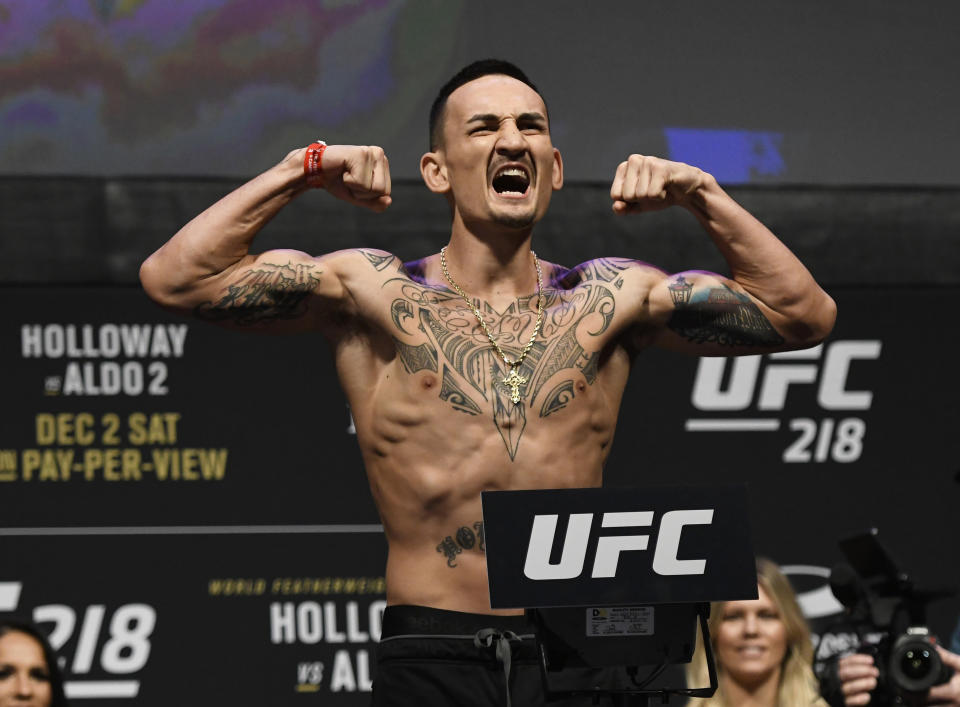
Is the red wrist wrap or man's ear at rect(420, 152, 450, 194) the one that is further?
man's ear at rect(420, 152, 450, 194)

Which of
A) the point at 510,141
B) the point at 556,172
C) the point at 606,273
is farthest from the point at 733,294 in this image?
the point at 510,141

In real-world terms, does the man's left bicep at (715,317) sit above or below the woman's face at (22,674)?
above

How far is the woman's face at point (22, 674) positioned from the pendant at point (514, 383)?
1.39 m

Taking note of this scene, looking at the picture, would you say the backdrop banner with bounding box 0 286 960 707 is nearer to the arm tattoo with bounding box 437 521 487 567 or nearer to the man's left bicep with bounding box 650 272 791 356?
the man's left bicep with bounding box 650 272 791 356

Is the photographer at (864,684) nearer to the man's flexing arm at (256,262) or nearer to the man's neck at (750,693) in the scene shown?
the man's neck at (750,693)

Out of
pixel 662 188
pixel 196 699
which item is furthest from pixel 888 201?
pixel 196 699

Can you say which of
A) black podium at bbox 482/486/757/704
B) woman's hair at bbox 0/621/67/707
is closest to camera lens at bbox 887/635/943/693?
black podium at bbox 482/486/757/704

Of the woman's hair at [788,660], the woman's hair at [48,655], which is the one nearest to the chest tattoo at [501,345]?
the woman's hair at [788,660]

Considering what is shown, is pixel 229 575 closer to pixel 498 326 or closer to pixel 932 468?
pixel 498 326

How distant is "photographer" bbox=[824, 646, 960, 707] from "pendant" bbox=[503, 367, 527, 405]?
3.74 ft

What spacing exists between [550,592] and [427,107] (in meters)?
2.75

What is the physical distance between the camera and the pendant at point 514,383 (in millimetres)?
2594

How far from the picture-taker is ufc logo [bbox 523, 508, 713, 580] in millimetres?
1955

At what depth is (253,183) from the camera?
263 centimetres
